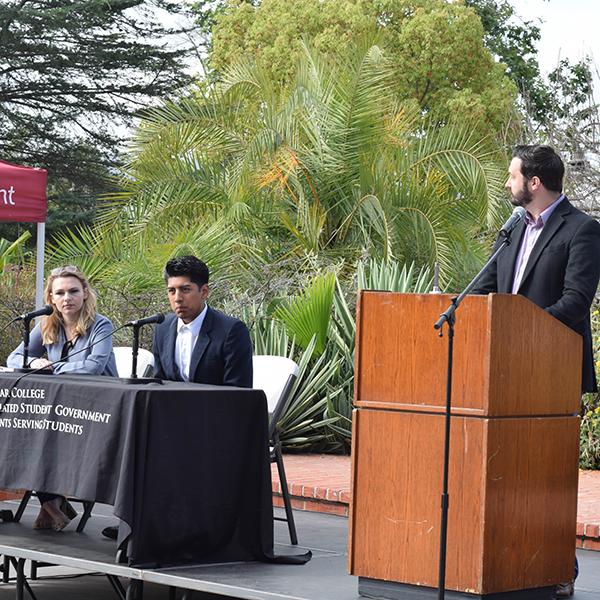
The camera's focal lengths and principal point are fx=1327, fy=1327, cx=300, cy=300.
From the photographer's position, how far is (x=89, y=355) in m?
7.43

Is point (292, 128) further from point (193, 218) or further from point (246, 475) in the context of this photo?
point (246, 475)

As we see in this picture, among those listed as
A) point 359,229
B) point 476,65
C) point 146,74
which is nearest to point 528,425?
point 359,229

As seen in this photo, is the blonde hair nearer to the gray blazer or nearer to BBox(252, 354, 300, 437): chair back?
the gray blazer

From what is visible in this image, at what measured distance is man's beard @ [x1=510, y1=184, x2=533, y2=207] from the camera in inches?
224

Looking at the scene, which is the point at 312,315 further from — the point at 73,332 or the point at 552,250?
the point at 552,250

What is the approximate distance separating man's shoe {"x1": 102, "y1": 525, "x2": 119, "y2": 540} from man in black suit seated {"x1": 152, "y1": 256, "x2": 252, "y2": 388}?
843mm

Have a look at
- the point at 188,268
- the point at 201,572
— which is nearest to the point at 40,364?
the point at 188,268

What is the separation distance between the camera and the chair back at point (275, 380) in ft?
23.6

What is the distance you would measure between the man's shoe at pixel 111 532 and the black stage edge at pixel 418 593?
175 centimetres

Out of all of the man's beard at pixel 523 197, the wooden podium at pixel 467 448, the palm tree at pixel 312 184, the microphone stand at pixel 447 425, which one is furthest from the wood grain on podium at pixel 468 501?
the palm tree at pixel 312 184

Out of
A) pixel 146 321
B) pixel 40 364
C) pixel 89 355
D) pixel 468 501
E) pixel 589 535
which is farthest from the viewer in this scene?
pixel 589 535

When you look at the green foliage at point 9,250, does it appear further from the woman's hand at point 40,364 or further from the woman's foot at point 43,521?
the woman's foot at point 43,521

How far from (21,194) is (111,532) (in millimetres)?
5308

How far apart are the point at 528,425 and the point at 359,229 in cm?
957
